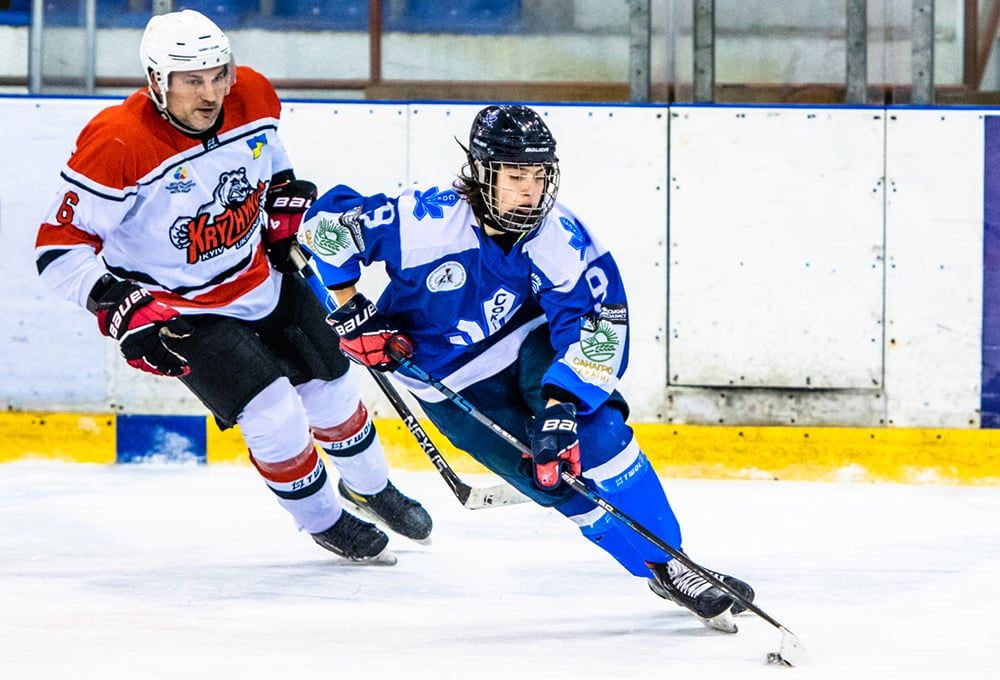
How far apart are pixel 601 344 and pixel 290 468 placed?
844mm

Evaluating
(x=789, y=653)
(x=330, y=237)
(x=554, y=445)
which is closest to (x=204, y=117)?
(x=330, y=237)

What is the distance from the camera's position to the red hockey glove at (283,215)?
3.30 meters

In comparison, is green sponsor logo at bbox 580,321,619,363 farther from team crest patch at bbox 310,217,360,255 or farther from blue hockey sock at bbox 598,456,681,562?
team crest patch at bbox 310,217,360,255

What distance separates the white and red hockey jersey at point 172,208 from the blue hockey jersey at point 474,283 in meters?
0.35

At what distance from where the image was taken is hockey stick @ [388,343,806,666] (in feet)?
7.84

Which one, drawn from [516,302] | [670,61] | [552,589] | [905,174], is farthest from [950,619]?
[670,61]

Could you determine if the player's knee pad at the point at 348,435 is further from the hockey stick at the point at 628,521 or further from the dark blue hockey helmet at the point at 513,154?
the dark blue hockey helmet at the point at 513,154

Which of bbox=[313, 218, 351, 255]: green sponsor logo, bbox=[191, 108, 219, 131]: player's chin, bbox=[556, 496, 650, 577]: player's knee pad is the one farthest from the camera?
bbox=[191, 108, 219, 131]: player's chin

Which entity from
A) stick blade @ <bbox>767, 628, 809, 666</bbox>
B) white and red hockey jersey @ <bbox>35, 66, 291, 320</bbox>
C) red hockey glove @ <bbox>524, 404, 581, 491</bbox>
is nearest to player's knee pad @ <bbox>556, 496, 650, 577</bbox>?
red hockey glove @ <bbox>524, 404, 581, 491</bbox>

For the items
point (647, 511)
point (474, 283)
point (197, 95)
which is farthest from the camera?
point (197, 95)

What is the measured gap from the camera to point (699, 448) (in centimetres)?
431

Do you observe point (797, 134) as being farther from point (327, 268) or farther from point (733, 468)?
point (327, 268)

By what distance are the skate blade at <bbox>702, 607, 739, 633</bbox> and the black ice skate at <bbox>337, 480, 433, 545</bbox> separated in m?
0.94

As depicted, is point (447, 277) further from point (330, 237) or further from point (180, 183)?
point (180, 183)
